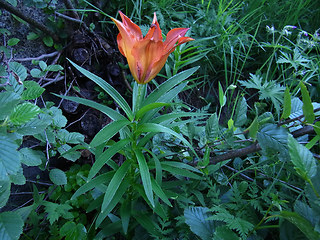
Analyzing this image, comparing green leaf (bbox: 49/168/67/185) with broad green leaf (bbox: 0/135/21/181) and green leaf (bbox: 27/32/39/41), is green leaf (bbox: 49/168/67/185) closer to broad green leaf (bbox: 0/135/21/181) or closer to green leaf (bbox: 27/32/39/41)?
broad green leaf (bbox: 0/135/21/181)

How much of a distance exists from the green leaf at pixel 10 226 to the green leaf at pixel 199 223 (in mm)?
566

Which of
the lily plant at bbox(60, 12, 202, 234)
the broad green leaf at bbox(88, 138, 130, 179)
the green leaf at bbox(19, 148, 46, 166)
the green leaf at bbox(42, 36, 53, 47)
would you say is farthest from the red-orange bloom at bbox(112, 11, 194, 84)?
the green leaf at bbox(42, 36, 53, 47)

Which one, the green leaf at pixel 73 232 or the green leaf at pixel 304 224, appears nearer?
the green leaf at pixel 304 224

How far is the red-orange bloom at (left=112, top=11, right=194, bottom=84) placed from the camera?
74cm

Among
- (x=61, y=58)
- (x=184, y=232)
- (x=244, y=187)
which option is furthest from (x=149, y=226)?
(x=61, y=58)

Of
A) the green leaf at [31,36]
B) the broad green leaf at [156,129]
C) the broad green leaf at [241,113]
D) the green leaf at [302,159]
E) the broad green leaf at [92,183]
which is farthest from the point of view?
the green leaf at [31,36]

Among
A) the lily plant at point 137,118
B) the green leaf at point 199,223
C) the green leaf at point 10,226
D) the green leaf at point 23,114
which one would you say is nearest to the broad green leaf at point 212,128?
the lily plant at point 137,118

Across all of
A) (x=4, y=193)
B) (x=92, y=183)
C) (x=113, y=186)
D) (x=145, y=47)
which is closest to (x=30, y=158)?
(x=4, y=193)

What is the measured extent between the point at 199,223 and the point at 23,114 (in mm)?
713

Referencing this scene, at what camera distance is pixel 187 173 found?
0.97 meters

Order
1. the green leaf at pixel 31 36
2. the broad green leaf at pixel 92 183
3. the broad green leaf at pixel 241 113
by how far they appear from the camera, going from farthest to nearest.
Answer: the green leaf at pixel 31 36, the broad green leaf at pixel 241 113, the broad green leaf at pixel 92 183

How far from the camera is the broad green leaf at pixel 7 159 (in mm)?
706

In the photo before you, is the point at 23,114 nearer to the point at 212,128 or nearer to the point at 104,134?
the point at 104,134

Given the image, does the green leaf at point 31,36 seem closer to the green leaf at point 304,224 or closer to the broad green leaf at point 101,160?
the broad green leaf at point 101,160
